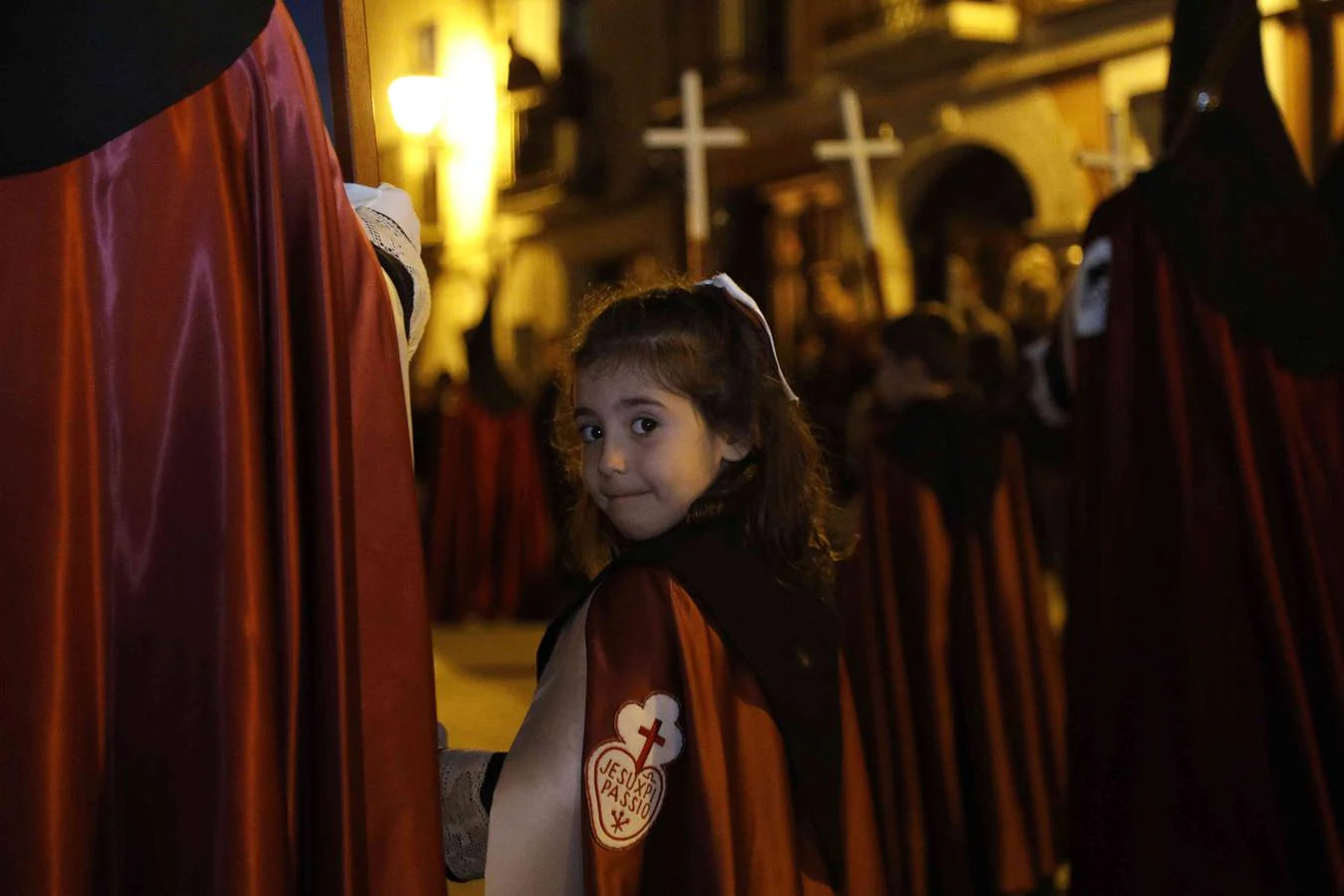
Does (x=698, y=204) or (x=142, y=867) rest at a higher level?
(x=698, y=204)

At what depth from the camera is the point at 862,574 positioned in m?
3.47

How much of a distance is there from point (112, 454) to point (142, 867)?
35 cm

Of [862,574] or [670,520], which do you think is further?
[862,574]

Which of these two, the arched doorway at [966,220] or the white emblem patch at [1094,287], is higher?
the arched doorway at [966,220]

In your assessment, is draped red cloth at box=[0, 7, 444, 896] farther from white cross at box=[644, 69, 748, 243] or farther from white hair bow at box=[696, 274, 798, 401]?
white cross at box=[644, 69, 748, 243]

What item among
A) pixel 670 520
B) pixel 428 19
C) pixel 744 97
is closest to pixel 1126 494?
pixel 670 520

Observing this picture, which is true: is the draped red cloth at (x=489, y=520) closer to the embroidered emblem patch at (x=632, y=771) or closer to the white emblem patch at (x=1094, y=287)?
the white emblem patch at (x=1094, y=287)

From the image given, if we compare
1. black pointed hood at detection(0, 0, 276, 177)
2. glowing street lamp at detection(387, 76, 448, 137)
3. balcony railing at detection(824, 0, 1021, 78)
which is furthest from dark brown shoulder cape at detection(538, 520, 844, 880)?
balcony railing at detection(824, 0, 1021, 78)

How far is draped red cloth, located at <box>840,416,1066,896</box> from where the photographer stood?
3.31m

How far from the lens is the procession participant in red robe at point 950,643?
10.9ft

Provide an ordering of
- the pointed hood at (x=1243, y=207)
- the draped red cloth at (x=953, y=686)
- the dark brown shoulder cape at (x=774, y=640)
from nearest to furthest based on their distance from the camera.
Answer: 1. the dark brown shoulder cape at (x=774, y=640)
2. the pointed hood at (x=1243, y=207)
3. the draped red cloth at (x=953, y=686)

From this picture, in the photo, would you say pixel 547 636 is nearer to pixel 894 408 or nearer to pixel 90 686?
pixel 90 686

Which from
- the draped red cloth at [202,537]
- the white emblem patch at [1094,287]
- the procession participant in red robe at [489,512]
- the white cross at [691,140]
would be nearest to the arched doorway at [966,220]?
the procession participant in red robe at [489,512]

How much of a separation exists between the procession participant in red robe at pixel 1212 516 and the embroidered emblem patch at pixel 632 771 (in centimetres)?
129
